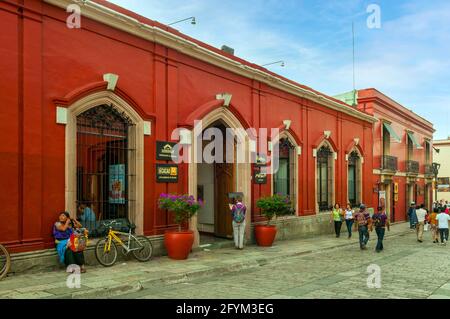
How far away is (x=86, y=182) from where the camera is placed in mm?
11383

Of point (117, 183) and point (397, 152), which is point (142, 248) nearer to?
point (117, 183)

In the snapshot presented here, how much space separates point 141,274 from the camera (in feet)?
32.1

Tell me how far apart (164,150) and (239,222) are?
3.66 metres

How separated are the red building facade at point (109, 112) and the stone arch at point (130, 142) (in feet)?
0.09

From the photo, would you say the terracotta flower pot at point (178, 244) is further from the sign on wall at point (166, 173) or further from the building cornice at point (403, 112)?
the building cornice at point (403, 112)

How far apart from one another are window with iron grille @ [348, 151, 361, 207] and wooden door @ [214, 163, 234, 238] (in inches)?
422

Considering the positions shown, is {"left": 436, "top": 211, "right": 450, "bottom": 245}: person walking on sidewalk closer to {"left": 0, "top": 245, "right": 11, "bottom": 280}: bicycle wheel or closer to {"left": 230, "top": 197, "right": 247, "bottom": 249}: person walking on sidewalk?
{"left": 230, "top": 197, "right": 247, "bottom": 249}: person walking on sidewalk

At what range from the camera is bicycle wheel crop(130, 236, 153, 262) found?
11547 mm

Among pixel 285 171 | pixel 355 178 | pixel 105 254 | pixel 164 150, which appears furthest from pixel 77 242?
pixel 355 178

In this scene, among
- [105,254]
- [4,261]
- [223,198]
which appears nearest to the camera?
[4,261]

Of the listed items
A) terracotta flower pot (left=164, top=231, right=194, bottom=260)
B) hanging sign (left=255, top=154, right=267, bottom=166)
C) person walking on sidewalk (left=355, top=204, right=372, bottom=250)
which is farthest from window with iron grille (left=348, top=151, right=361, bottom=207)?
terracotta flower pot (left=164, top=231, right=194, bottom=260)

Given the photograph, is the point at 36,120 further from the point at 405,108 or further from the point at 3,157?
the point at 405,108

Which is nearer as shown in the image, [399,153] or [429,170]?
[399,153]
